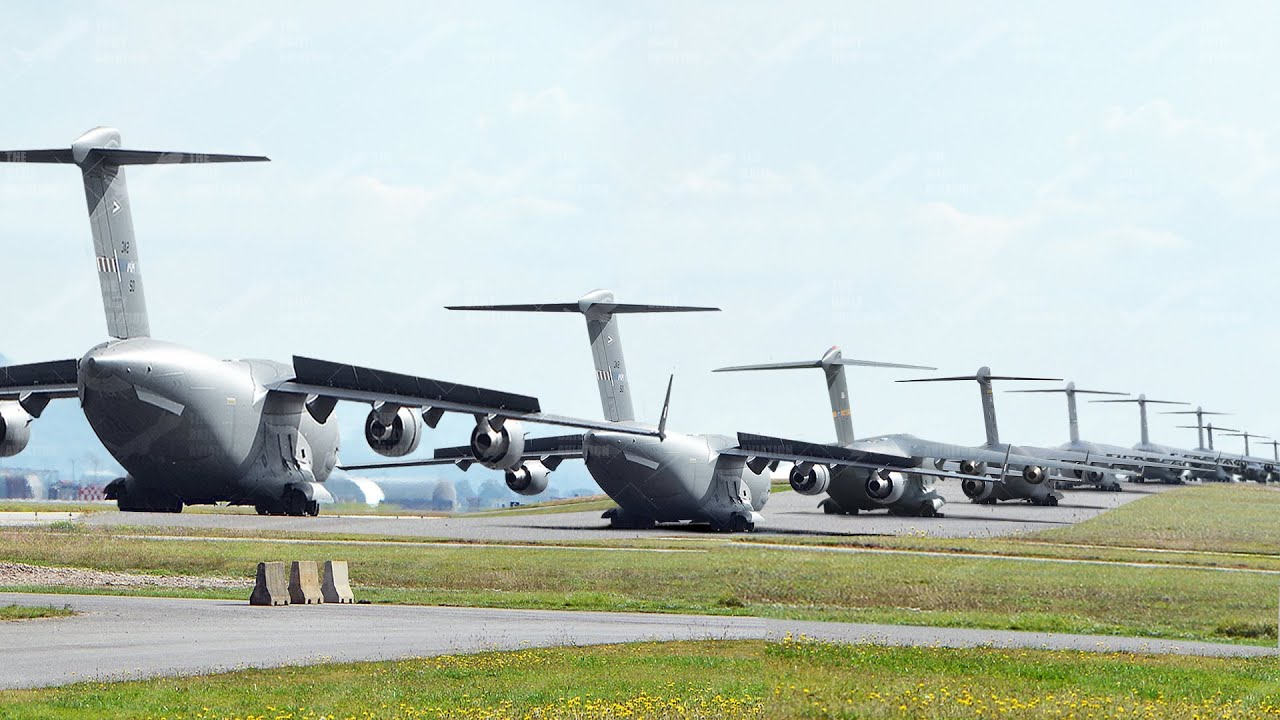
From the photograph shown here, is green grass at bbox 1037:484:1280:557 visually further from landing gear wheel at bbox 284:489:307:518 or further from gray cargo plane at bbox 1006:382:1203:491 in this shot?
landing gear wheel at bbox 284:489:307:518

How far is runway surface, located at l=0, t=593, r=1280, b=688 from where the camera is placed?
1853 cm

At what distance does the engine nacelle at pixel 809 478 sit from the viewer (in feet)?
190

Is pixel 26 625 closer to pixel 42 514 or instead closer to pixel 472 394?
pixel 472 394

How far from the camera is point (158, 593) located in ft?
97.3

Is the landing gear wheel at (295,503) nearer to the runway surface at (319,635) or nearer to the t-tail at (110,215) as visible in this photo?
the t-tail at (110,215)

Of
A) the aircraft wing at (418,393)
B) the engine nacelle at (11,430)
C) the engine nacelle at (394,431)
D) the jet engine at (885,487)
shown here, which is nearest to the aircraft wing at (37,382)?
the engine nacelle at (11,430)

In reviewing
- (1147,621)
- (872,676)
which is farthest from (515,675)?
(1147,621)

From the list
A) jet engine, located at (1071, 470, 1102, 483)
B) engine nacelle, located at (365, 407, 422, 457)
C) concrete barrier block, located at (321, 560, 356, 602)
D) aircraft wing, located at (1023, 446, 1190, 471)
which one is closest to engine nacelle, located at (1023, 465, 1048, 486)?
jet engine, located at (1071, 470, 1102, 483)

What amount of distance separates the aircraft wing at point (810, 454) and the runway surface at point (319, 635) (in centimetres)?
2869

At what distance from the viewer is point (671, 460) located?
181ft

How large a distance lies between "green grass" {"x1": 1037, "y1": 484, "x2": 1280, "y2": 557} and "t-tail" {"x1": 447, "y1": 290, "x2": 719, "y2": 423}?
54.6 feet

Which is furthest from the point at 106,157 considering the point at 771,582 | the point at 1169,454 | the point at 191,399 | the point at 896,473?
the point at 1169,454

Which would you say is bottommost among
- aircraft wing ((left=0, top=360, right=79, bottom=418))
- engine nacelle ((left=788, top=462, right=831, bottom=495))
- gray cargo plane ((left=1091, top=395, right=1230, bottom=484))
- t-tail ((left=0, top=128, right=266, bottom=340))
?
gray cargo plane ((left=1091, top=395, right=1230, bottom=484))

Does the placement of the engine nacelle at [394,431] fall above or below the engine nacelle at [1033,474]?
above
